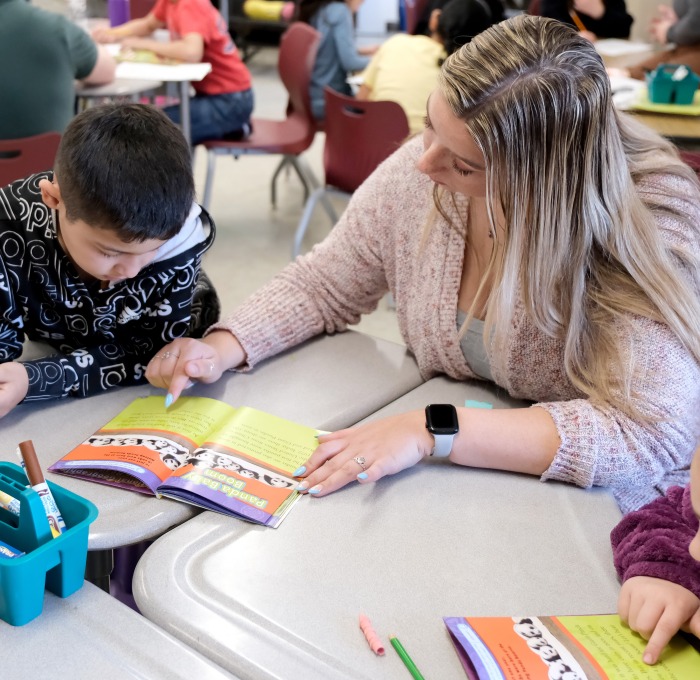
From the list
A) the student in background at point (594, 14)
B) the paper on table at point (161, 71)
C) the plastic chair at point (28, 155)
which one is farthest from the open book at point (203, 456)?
the student in background at point (594, 14)

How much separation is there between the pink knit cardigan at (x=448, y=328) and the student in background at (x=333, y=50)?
2.55 meters

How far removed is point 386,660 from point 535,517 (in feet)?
1.13

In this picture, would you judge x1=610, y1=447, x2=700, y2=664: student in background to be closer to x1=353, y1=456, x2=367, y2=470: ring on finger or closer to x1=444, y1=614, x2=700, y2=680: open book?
x1=444, y1=614, x2=700, y2=680: open book

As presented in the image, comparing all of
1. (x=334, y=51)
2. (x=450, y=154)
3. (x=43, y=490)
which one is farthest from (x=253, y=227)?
(x=43, y=490)

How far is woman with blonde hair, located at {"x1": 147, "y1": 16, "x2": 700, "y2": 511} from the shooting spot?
1158 mm

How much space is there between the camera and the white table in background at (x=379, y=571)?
0.91m

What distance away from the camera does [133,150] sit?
1.24m

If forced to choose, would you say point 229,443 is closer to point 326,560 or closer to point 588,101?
point 326,560

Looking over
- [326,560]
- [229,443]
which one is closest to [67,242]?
[229,443]

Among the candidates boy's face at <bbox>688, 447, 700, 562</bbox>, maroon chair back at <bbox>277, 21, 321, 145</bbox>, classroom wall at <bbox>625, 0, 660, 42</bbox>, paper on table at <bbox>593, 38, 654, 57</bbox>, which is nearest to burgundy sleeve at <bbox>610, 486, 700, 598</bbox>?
boy's face at <bbox>688, 447, 700, 562</bbox>

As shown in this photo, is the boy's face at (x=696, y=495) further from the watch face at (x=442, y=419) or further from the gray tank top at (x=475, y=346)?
the gray tank top at (x=475, y=346)

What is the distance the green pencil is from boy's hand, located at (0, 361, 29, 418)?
27.3 inches

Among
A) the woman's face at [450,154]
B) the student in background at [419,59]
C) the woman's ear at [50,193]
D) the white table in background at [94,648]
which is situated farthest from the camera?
the student in background at [419,59]

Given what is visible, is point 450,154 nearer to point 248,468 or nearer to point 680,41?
point 248,468
